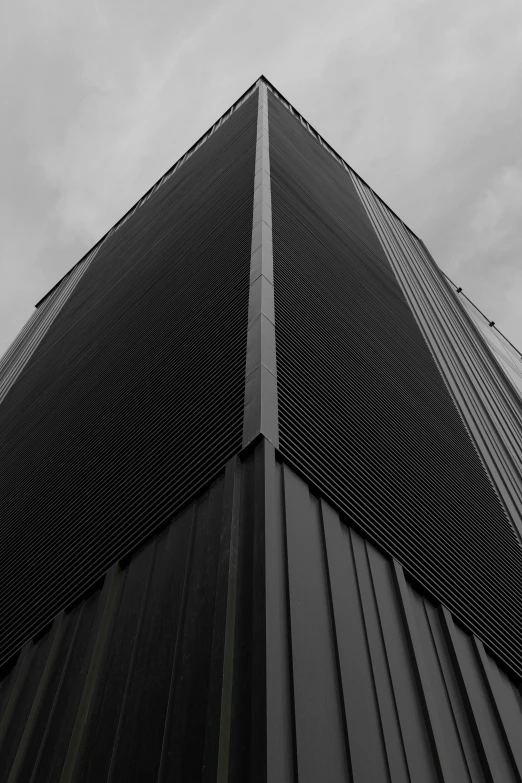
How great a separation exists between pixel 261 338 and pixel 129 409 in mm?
2844

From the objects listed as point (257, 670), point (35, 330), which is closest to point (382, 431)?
point (257, 670)

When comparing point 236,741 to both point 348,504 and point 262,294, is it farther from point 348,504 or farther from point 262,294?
point 262,294

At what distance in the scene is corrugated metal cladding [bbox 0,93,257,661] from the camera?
7.53m

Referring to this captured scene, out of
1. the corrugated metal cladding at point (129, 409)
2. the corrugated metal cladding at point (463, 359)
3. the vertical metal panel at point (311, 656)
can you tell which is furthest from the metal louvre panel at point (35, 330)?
the vertical metal panel at point (311, 656)

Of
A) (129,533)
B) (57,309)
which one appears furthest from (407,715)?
(57,309)

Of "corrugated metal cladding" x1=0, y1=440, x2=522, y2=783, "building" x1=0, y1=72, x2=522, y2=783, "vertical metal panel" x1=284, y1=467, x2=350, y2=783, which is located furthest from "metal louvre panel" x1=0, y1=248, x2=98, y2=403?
"vertical metal panel" x1=284, y1=467, x2=350, y2=783

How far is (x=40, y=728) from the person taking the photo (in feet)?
18.1

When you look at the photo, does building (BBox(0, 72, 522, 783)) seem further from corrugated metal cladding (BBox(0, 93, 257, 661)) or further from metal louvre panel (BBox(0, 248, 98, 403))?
metal louvre panel (BBox(0, 248, 98, 403))

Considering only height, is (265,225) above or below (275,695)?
above

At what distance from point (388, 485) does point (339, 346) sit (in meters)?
2.85

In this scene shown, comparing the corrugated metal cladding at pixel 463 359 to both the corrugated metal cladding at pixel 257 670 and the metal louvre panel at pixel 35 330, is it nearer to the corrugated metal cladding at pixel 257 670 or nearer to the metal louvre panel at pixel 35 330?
the corrugated metal cladding at pixel 257 670

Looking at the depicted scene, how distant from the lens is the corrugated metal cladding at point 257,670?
14.2ft

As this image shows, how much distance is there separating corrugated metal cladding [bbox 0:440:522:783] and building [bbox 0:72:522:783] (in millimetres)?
21

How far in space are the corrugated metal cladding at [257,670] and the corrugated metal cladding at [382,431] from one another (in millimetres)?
745
